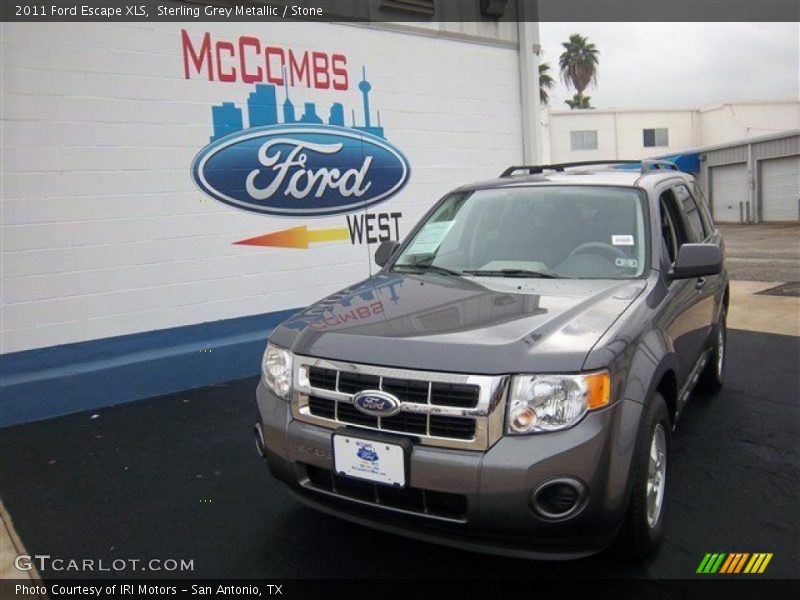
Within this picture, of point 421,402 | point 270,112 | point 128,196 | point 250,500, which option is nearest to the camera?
point 421,402

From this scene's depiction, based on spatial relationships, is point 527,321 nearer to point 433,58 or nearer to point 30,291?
point 30,291

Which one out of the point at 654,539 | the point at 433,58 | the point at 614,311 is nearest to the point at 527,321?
the point at 614,311

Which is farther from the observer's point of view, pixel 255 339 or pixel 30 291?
pixel 255 339

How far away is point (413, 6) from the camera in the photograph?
24.6 ft

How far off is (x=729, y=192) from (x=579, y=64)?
1178 inches

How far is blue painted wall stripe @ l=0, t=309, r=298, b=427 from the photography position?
5.11m

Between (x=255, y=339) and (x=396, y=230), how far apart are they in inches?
86.2

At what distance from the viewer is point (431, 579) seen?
2.85m

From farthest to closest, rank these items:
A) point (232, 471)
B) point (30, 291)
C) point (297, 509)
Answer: point (30, 291) → point (232, 471) → point (297, 509)

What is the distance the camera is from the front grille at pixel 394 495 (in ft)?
8.14

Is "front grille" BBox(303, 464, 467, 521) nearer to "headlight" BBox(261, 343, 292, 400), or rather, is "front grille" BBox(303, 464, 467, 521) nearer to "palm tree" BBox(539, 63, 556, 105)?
"headlight" BBox(261, 343, 292, 400)

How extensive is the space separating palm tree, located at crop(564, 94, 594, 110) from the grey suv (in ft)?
184

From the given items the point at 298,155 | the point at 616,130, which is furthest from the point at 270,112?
the point at 616,130

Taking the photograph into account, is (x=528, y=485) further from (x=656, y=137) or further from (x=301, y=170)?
(x=656, y=137)
